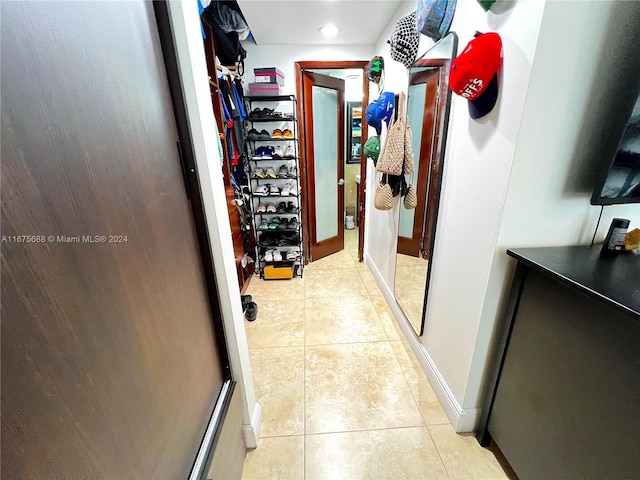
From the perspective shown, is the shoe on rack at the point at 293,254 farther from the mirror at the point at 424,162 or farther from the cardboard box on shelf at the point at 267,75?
the cardboard box on shelf at the point at 267,75

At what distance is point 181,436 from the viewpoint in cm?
76

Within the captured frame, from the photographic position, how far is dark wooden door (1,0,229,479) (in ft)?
1.16

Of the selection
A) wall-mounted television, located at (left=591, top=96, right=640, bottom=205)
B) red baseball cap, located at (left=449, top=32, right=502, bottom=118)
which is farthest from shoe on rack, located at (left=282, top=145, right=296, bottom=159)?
wall-mounted television, located at (left=591, top=96, right=640, bottom=205)

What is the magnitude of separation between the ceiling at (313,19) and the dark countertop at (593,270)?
6.33ft

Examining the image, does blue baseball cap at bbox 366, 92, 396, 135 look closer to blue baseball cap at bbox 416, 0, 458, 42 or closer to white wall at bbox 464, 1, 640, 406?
blue baseball cap at bbox 416, 0, 458, 42

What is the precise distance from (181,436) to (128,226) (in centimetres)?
63

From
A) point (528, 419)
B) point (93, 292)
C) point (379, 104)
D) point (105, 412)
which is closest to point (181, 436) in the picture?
point (105, 412)

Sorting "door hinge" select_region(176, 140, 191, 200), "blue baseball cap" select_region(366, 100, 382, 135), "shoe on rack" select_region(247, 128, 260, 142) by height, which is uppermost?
"blue baseball cap" select_region(366, 100, 382, 135)

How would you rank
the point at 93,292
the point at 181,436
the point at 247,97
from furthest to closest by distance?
the point at 247,97 < the point at 181,436 < the point at 93,292

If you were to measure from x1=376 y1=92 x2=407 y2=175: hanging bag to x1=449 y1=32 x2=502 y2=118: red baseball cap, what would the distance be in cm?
73

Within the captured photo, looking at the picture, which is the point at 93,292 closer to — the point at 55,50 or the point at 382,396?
the point at 55,50

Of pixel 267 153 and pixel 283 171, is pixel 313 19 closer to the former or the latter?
pixel 267 153

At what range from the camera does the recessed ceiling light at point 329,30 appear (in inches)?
85.3

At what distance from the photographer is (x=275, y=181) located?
9.43 feet
